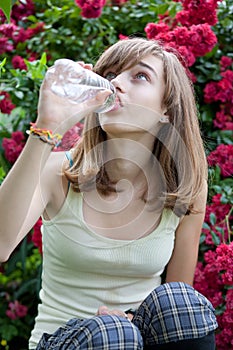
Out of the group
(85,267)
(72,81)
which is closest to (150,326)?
(85,267)

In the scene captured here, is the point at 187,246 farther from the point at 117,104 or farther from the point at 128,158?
the point at 117,104

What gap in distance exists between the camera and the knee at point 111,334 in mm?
1430

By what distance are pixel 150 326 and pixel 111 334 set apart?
15 centimetres

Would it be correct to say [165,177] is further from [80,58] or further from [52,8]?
[52,8]

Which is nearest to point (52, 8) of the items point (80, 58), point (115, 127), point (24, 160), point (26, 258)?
point (80, 58)

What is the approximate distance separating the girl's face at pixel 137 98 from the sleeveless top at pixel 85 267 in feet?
0.79

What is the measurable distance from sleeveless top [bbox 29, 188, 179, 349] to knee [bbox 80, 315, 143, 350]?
0.84ft

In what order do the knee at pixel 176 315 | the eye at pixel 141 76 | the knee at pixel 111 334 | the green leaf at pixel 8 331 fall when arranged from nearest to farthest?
the knee at pixel 111 334, the knee at pixel 176 315, the eye at pixel 141 76, the green leaf at pixel 8 331

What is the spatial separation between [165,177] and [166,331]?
0.45 meters

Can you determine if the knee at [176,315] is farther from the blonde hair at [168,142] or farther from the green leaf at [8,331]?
the green leaf at [8,331]

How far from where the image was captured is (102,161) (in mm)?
1771

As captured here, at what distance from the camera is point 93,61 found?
221 centimetres

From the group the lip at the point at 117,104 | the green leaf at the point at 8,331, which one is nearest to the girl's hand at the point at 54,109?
the lip at the point at 117,104

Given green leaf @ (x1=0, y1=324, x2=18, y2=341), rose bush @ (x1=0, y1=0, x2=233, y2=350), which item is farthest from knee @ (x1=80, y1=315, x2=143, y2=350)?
green leaf @ (x1=0, y1=324, x2=18, y2=341)
